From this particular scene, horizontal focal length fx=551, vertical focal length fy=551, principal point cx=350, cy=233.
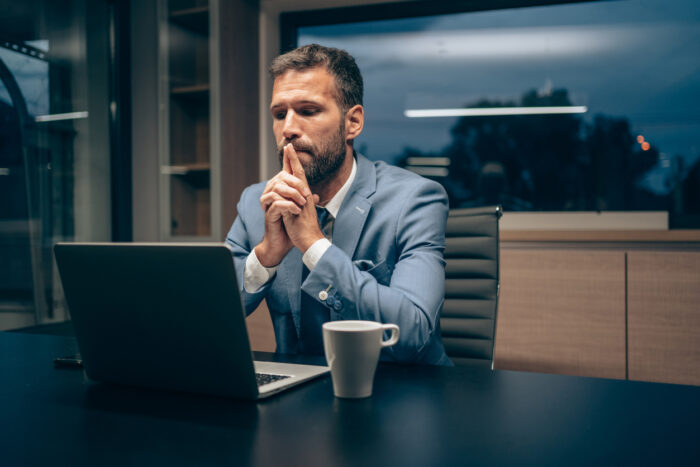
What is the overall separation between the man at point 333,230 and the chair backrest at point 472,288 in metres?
0.24

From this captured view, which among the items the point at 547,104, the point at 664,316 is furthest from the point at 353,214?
the point at 547,104

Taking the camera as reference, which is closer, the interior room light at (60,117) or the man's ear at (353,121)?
the man's ear at (353,121)

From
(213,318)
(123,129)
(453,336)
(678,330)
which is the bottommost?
Result: (678,330)

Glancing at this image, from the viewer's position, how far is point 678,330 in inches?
89.5

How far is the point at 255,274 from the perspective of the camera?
129 cm

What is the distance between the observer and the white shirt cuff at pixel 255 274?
4.23ft

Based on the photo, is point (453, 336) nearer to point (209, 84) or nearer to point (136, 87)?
point (209, 84)

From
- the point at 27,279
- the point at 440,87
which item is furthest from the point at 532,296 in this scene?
the point at 27,279

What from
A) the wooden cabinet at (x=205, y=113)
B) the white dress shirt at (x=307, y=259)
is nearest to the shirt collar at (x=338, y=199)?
the white dress shirt at (x=307, y=259)

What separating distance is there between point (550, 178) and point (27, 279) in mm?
2814

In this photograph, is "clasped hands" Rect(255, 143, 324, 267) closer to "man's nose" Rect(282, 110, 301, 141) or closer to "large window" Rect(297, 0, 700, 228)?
"man's nose" Rect(282, 110, 301, 141)

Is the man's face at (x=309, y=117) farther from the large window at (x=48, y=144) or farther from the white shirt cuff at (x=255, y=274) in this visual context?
the large window at (x=48, y=144)

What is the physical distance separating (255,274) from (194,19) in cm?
247

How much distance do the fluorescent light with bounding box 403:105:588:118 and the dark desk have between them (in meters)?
2.50
